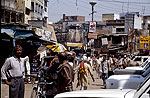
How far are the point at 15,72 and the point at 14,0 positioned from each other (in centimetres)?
2576

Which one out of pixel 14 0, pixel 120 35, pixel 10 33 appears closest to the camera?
pixel 10 33

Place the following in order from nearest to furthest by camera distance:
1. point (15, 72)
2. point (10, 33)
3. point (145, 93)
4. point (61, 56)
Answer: point (145, 93), point (15, 72), point (61, 56), point (10, 33)

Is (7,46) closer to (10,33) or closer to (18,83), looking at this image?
(10,33)

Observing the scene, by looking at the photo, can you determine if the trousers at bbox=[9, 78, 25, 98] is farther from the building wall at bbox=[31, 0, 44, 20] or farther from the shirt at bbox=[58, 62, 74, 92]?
the building wall at bbox=[31, 0, 44, 20]

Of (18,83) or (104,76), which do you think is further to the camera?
(104,76)

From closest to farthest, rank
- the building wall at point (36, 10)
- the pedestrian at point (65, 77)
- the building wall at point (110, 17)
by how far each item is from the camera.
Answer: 1. the pedestrian at point (65, 77)
2. the building wall at point (36, 10)
3. the building wall at point (110, 17)

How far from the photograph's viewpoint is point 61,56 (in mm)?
8398

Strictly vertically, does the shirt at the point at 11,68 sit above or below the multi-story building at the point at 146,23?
below

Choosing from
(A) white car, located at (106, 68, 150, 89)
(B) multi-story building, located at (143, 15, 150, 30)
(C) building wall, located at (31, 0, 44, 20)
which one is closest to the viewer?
(A) white car, located at (106, 68, 150, 89)

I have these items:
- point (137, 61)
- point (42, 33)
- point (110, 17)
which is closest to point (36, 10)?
point (42, 33)

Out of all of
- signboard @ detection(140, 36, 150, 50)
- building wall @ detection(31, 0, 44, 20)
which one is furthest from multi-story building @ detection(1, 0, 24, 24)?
signboard @ detection(140, 36, 150, 50)

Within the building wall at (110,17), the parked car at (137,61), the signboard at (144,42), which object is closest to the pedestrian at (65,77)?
the parked car at (137,61)

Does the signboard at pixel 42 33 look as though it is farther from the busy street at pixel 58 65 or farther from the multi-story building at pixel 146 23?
the multi-story building at pixel 146 23

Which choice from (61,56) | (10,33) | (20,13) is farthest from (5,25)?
(20,13)
